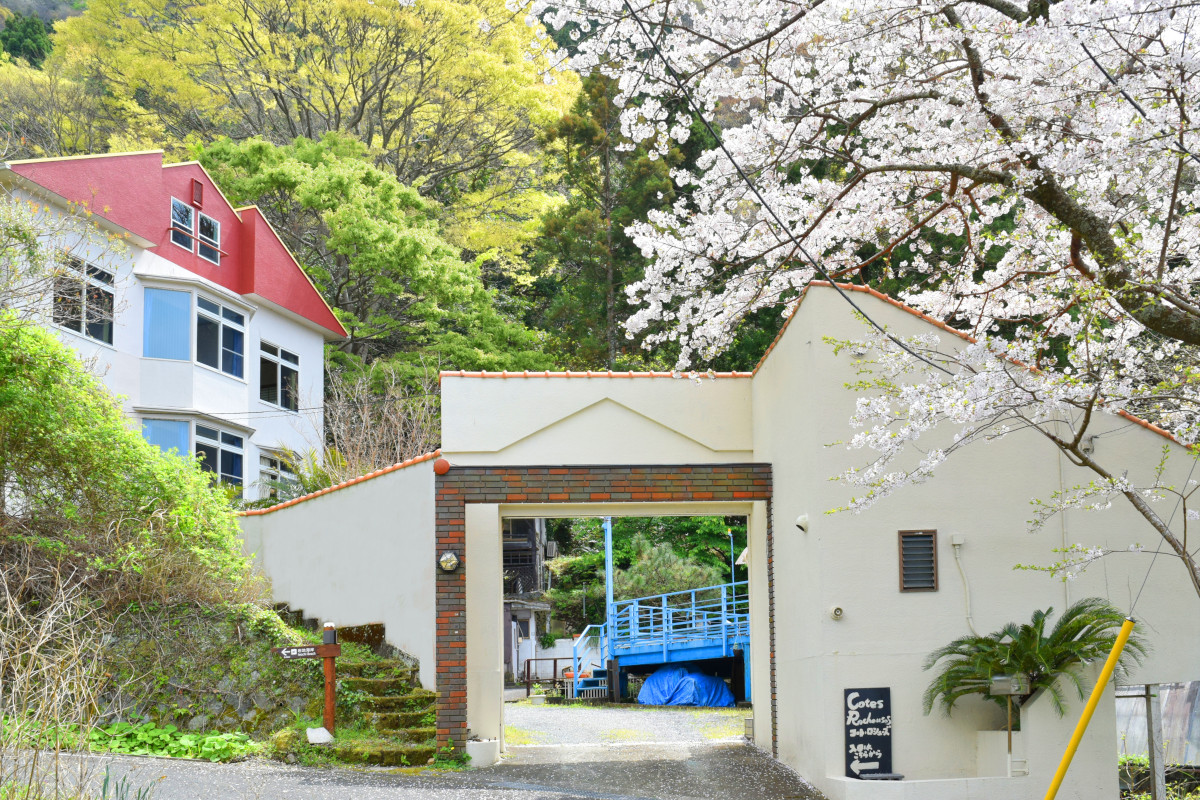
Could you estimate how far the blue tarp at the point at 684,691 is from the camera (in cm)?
2158

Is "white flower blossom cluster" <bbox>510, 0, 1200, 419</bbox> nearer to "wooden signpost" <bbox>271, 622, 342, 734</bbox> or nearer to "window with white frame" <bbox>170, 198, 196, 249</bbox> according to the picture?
"wooden signpost" <bbox>271, 622, 342, 734</bbox>

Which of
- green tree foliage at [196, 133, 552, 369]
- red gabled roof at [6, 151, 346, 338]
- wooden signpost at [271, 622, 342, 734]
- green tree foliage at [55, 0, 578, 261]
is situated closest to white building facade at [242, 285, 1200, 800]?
wooden signpost at [271, 622, 342, 734]

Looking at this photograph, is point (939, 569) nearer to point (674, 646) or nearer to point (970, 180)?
point (970, 180)

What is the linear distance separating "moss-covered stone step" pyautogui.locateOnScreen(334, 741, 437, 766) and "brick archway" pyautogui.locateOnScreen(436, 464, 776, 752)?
0.31m

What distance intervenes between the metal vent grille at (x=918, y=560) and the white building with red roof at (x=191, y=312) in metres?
11.7

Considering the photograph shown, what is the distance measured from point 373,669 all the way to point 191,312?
991cm

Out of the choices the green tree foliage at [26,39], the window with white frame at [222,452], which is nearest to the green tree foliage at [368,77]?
the window with white frame at [222,452]

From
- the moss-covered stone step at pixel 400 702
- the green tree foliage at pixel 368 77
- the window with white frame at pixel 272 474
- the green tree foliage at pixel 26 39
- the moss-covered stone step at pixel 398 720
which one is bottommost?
the moss-covered stone step at pixel 398 720

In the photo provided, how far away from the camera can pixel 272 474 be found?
2158cm

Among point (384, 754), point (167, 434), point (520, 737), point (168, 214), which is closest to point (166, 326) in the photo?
point (167, 434)

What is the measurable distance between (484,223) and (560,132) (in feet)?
12.2

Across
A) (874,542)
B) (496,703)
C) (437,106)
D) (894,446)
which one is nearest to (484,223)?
(437,106)

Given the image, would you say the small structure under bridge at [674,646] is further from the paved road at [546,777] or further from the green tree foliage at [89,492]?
the green tree foliage at [89,492]

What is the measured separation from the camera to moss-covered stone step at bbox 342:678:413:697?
39.0 ft
